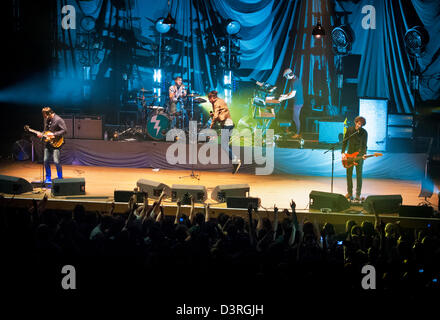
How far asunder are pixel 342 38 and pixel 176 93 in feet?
18.3

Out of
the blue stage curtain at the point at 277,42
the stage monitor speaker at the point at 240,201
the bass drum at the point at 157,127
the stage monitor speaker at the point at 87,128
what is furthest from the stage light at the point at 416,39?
the stage monitor speaker at the point at 87,128

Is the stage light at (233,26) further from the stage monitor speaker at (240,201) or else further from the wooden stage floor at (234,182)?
the stage monitor speaker at (240,201)

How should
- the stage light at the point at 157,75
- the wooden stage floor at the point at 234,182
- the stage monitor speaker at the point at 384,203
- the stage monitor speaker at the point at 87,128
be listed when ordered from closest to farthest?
the stage monitor speaker at the point at 384,203
the wooden stage floor at the point at 234,182
the stage monitor speaker at the point at 87,128
the stage light at the point at 157,75

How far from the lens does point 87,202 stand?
7.69 metres

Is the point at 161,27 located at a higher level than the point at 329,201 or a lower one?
higher

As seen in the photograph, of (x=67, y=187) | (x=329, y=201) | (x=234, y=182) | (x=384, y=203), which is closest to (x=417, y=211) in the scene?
(x=384, y=203)

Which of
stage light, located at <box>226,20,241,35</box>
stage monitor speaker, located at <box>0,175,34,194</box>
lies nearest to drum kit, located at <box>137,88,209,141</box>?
stage light, located at <box>226,20,241,35</box>

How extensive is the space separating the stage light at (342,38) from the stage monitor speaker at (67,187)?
923 centimetres

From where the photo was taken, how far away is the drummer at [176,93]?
1459 cm

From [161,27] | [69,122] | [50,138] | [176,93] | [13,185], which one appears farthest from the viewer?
[161,27]

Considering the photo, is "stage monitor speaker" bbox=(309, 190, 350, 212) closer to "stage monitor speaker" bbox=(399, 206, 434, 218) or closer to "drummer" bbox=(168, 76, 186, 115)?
"stage monitor speaker" bbox=(399, 206, 434, 218)

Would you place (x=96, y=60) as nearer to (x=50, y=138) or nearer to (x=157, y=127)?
(x=157, y=127)

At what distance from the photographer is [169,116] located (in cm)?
1394

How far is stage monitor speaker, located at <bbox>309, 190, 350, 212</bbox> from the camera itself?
24.7 ft
